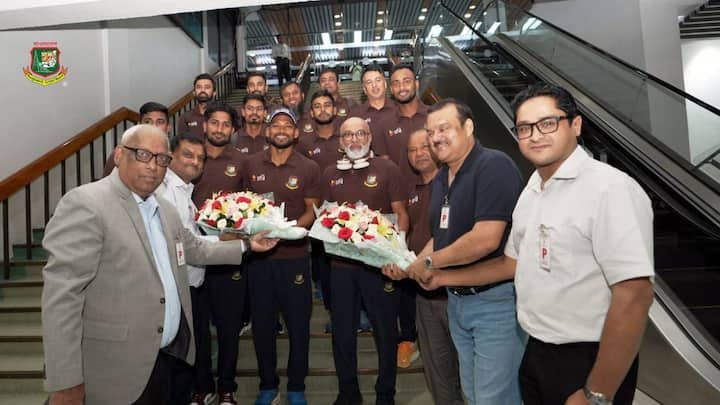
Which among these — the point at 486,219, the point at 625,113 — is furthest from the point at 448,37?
the point at 486,219

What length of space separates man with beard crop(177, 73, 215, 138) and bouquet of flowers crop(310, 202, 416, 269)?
350 cm

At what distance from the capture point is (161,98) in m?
9.23

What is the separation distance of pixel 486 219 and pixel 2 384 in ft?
13.3

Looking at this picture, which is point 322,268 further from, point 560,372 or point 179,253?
point 560,372

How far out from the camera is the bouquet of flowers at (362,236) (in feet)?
9.07

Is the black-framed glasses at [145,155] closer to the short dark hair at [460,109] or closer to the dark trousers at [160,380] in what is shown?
the dark trousers at [160,380]

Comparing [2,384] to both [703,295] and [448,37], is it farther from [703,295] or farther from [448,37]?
[448,37]

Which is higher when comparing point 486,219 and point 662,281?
point 486,219

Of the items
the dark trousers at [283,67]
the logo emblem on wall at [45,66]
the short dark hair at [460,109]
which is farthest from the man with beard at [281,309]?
the dark trousers at [283,67]

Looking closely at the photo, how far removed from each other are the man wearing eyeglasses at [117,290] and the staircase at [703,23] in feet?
35.6

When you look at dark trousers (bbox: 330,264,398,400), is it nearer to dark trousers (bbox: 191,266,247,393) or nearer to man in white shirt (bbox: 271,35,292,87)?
dark trousers (bbox: 191,266,247,393)

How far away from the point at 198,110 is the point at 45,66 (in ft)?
6.35

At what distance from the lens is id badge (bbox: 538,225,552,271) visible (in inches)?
66.7

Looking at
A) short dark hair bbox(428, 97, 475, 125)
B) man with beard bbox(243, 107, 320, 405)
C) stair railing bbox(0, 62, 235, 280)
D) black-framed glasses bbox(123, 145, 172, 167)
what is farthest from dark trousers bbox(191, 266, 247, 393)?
stair railing bbox(0, 62, 235, 280)
